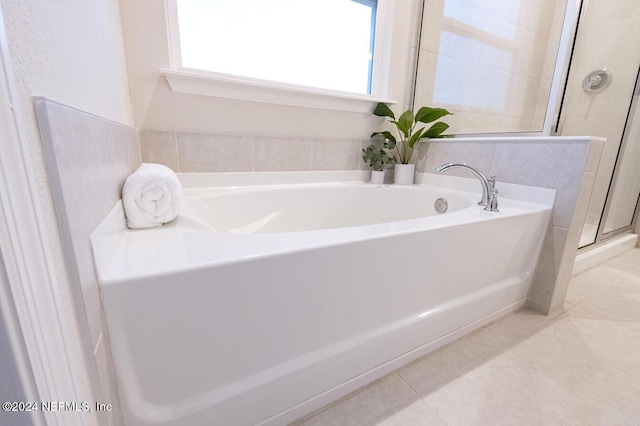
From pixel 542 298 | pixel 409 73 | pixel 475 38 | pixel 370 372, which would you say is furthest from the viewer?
pixel 475 38

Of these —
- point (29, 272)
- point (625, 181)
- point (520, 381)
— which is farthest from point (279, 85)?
point (625, 181)

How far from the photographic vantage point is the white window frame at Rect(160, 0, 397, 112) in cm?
106

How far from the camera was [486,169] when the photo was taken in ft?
4.22

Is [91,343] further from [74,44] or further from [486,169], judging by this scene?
[486,169]

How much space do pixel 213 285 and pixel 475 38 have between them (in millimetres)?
2239

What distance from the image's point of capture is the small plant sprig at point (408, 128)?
1.44 m

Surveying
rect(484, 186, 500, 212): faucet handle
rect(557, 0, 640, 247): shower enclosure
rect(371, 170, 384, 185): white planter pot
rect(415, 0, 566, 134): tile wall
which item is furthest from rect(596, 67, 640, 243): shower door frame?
rect(371, 170, 384, 185): white planter pot

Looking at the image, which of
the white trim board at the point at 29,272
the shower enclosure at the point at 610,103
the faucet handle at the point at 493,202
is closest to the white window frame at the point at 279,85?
the faucet handle at the point at 493,202

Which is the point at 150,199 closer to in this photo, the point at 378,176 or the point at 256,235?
the point at 256,235

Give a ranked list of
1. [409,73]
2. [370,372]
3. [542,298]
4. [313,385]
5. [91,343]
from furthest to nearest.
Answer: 1. [409,73]
2. [542,298]
3. [370,372]
4. [313,385]
5. [91,343]

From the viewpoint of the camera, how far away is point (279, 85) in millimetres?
1232

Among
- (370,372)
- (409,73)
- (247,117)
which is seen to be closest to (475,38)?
(409,73)

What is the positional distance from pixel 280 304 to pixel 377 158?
1.17 meters

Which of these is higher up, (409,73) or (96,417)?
(409,73)
